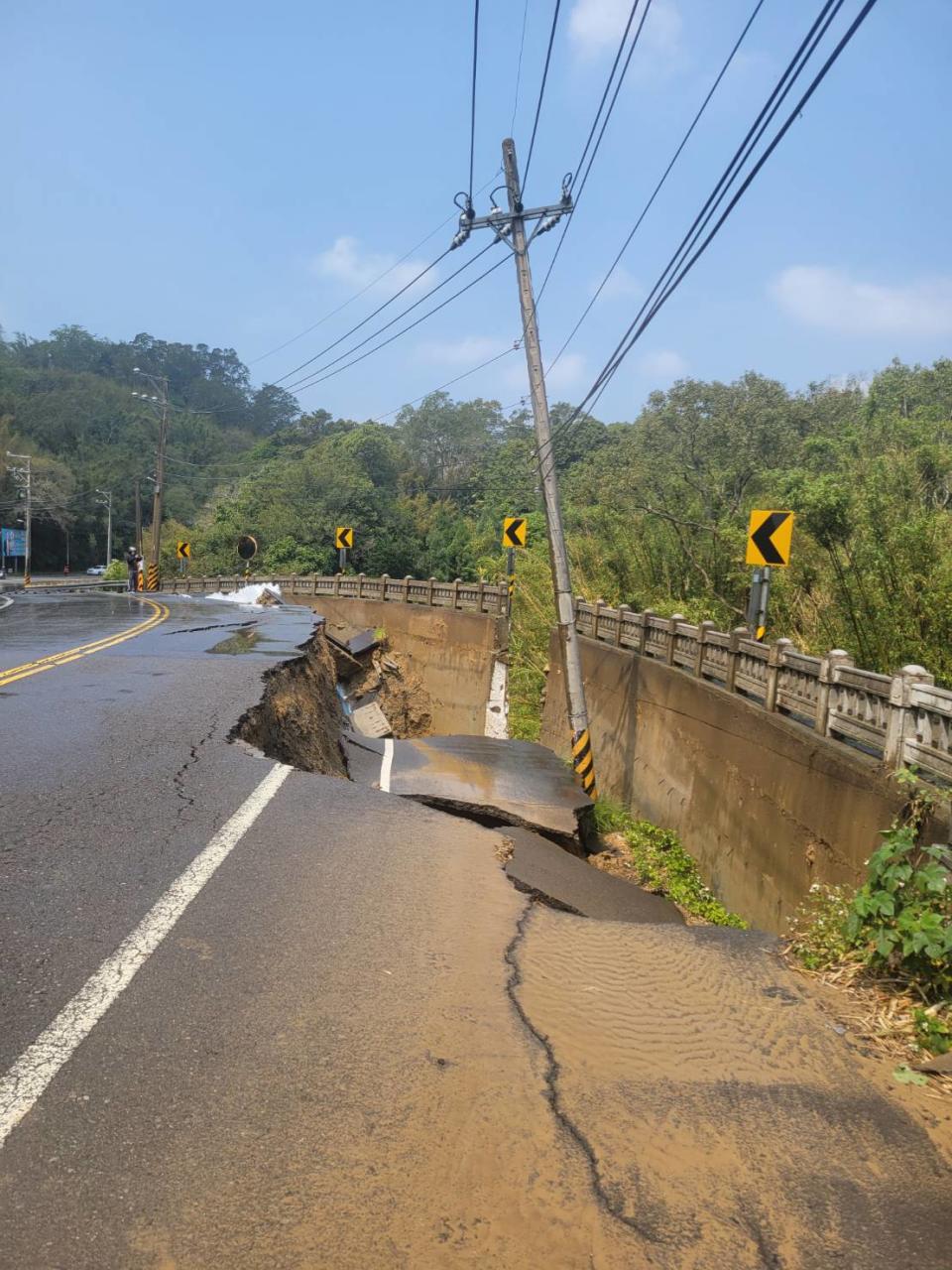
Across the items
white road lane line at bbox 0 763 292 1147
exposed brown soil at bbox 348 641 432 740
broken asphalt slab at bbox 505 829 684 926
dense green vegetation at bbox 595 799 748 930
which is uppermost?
white road lane line at bbox 0 763 292 1147

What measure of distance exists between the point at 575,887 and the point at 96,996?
13.8 feet

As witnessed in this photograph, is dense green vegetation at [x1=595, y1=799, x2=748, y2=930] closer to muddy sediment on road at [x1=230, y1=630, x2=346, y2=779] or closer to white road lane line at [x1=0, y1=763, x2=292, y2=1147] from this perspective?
muddy sediment on road at [x1=230, y1=630, x2=346, y2=779]

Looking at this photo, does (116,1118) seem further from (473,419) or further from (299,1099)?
(473,419)

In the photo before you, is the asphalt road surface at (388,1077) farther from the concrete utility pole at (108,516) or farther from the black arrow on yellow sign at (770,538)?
the concrete utility pole at (108,516)

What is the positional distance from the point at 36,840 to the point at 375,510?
51.3 metres

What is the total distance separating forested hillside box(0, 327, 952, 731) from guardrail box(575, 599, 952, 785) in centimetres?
139

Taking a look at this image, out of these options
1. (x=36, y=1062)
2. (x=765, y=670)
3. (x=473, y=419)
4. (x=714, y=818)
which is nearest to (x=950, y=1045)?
(x=36, y=1062)

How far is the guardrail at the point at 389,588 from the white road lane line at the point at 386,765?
16232mm

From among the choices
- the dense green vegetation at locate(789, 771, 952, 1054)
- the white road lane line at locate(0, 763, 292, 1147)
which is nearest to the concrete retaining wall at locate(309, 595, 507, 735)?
the dense green vegetation at locate(789, 771, 952, 1054)

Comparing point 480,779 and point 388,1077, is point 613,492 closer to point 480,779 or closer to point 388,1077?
point 480,779

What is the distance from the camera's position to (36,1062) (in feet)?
10.6

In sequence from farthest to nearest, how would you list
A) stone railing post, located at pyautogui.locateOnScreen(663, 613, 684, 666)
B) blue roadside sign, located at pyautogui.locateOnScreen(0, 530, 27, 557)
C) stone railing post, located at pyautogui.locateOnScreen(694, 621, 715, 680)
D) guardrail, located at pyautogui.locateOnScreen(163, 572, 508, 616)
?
blue roadside sign, located at pyautogui.locateOnScreen(0, 530, 27, 557) < guardrail, located at pyautogui.locateOnScreen(163, 572, 508, 616) < stone railing post, located at pyautogui.locateOnScreen(663, 613, 684, 666) < stone railing post, located at pyautogui.locateOnScreen(694, 621, 715, 680)

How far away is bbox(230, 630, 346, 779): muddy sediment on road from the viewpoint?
32.0 ft

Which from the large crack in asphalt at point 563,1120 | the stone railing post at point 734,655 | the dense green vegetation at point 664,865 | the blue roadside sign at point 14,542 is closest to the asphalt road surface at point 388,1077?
the large crack in asphalt at point 563,1120
